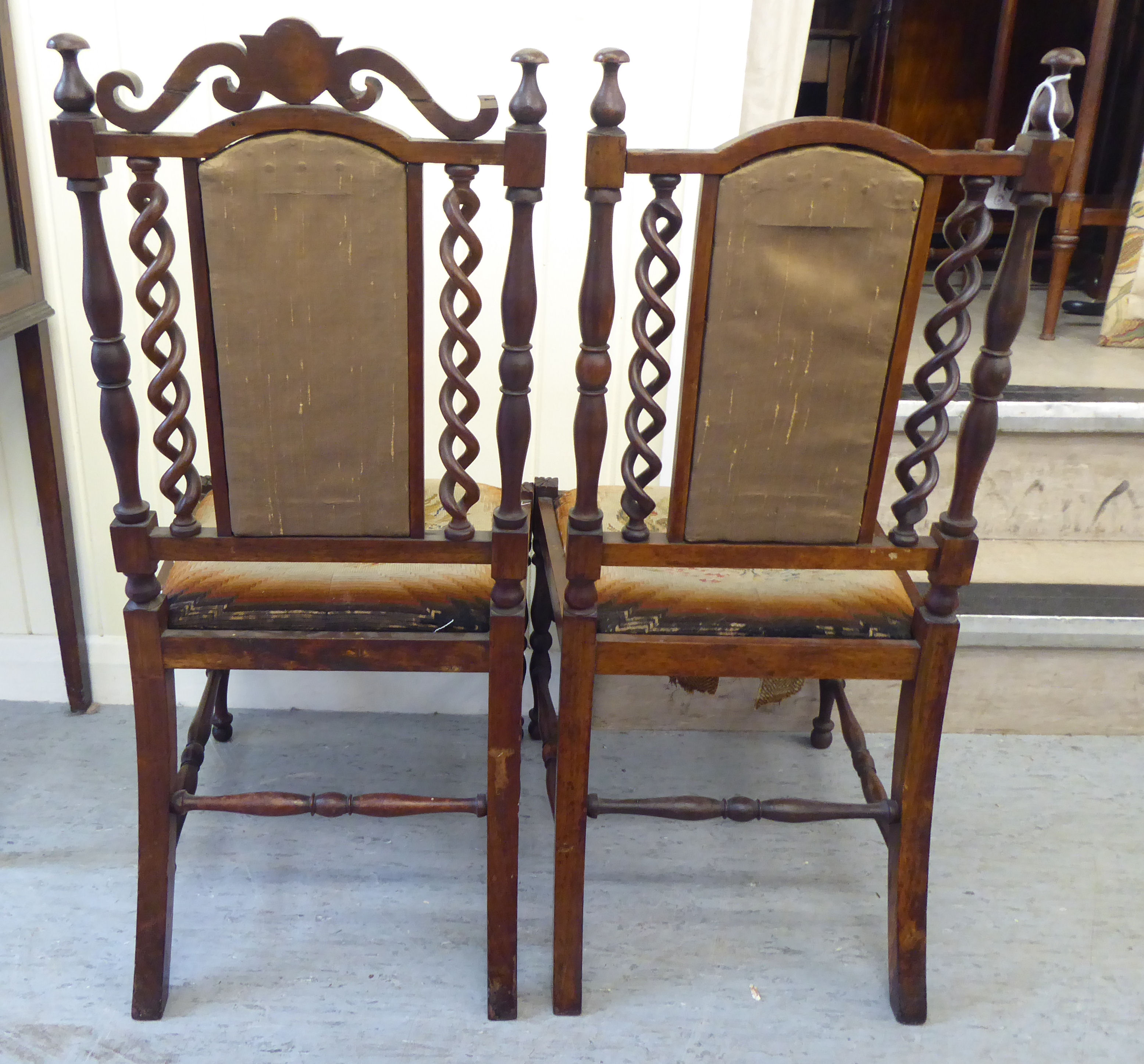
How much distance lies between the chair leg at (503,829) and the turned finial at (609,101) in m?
0.58

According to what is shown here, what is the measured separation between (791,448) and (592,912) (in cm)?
80

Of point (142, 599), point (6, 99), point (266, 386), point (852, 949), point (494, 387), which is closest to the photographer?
point (266, 386)

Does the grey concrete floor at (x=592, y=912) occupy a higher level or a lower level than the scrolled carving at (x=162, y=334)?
lower

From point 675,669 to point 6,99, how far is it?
1.39m

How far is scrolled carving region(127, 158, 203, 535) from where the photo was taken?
1169mm

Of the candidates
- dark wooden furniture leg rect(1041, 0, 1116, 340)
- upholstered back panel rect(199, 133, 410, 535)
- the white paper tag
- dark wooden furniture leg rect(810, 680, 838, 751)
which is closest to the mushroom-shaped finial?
upholstered back panel rect(199, 133, 410, 535)

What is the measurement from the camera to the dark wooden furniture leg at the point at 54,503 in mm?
1861

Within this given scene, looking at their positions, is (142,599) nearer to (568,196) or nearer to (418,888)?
(418,888)

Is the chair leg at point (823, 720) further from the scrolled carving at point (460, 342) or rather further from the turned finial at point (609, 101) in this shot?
the turned finial at point (609, 101)

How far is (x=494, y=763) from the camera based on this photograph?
4.60 feet

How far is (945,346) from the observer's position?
1.33 m

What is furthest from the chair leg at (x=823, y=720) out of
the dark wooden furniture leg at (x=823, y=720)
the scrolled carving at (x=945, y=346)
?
the scrolled carving at (x=945, y=346)

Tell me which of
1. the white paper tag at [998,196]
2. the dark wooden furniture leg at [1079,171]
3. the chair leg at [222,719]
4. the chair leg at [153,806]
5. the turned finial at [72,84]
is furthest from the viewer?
the dark wooden furniture leg at [1079,171]

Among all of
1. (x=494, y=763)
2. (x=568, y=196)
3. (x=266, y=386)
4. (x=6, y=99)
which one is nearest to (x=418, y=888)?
(x=494, y=763)
